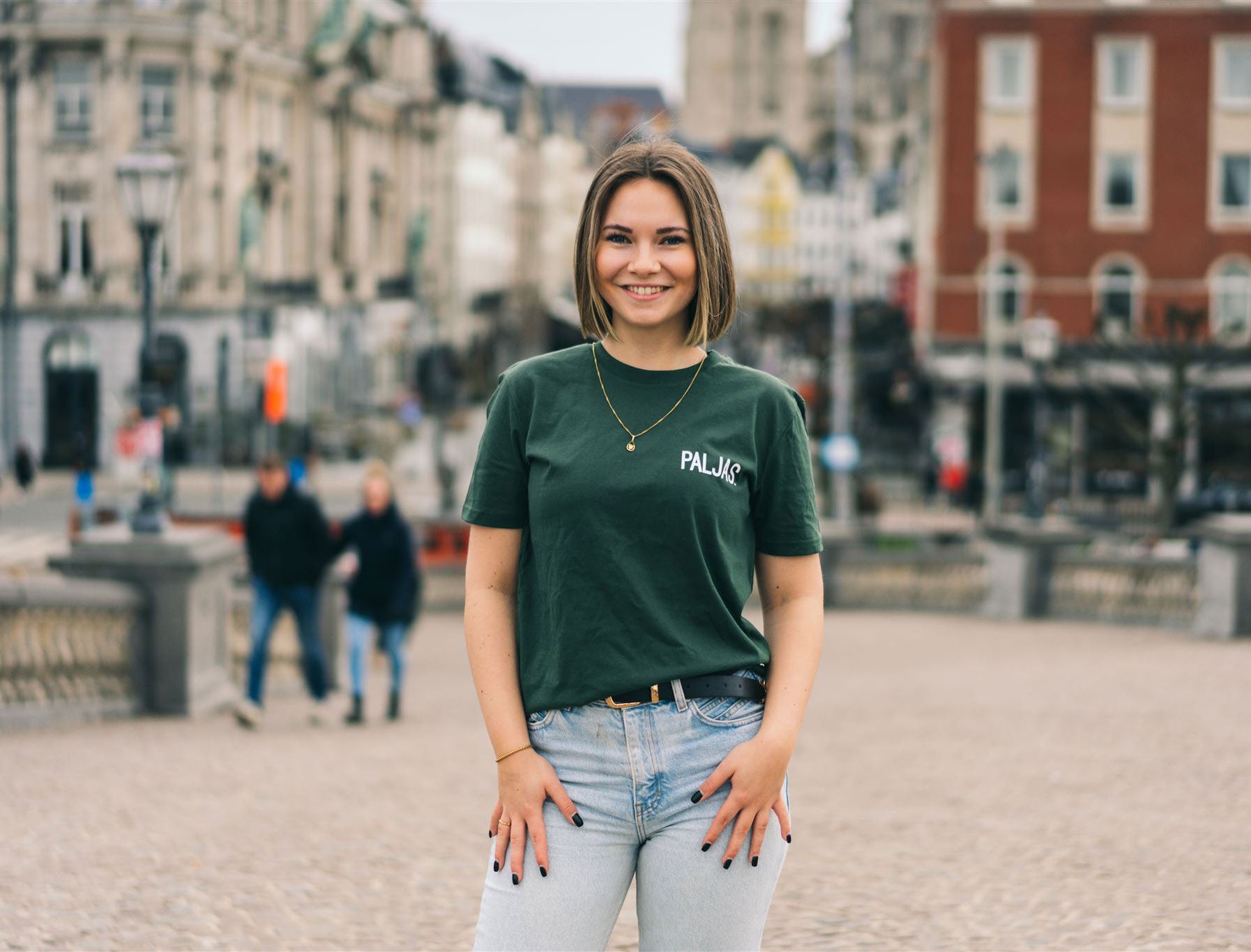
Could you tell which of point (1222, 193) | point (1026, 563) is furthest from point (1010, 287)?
point (1026, 563)

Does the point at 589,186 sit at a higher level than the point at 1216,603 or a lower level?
higher

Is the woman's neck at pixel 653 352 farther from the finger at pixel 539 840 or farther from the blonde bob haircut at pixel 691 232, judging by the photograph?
the finger at pixel 539 840

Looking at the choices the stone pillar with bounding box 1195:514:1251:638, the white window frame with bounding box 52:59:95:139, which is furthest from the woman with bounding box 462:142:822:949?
the white window frame with bounding box 52:59:95:139

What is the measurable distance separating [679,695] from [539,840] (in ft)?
1.03

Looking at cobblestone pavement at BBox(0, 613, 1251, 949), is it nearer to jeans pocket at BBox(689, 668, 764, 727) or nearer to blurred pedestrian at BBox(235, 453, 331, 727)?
jeans pocket at BBox(689, 668, 764, 727)

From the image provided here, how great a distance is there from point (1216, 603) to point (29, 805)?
12622 mm

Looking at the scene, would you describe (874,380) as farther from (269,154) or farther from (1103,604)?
(1103,604)

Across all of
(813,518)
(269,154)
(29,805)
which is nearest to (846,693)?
(29,805)

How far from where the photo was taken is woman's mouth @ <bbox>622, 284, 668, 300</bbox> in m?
2.94

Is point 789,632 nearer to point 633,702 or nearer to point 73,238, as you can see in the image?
point 633,702

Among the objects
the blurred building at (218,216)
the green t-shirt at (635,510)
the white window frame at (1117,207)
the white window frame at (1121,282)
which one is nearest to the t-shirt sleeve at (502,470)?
the green t-shirt at (635,510)

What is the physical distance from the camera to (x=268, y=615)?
464 inches

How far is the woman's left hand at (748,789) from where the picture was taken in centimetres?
277

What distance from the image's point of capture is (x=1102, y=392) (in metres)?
42.8
